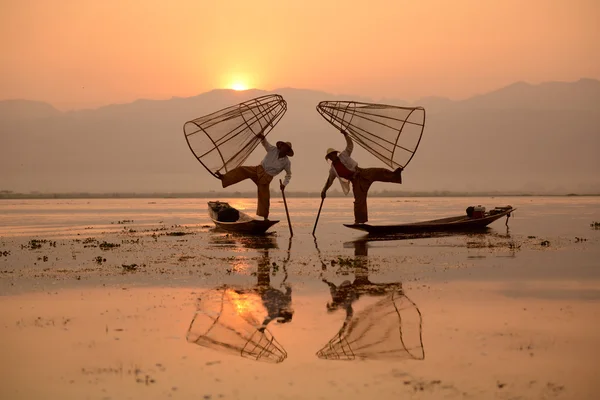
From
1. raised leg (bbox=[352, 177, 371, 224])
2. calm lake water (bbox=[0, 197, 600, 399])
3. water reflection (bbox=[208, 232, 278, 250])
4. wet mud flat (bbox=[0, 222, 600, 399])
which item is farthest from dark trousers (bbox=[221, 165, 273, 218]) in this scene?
wet mud flat (bbox=[0, 222, 600, 399])

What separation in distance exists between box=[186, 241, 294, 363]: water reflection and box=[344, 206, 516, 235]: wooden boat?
11584 mm

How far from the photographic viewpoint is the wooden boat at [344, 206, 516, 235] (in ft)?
94.2

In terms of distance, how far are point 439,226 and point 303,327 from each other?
67.8ft

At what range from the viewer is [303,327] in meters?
11.6

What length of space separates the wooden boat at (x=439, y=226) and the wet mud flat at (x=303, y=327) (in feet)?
20.0

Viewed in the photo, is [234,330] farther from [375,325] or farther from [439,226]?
[439,226]

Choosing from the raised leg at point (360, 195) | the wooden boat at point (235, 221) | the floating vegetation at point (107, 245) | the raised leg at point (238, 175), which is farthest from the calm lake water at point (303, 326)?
the wooden boat at point (235, 221)

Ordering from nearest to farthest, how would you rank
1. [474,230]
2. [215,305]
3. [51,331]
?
[51,331] < [215,305] < [474,230]

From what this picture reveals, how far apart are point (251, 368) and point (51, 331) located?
416cm

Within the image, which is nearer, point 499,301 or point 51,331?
point 51,331

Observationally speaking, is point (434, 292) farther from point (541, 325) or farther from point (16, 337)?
point (16, 337)

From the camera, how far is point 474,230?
33.3 m

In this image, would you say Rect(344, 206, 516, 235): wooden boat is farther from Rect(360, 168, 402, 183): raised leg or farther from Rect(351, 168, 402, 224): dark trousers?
Rect(360, 168, 402, 183): raised leg

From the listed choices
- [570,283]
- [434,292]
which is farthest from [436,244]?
[434,292]
